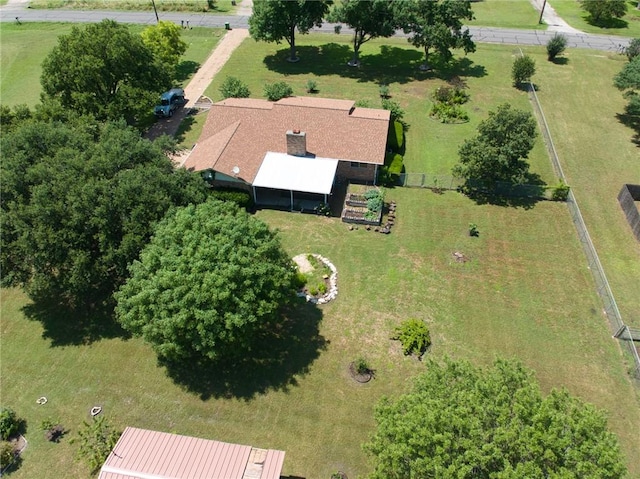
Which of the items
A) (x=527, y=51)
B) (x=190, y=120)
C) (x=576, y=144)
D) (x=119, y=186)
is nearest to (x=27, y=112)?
(x=190, y=120)

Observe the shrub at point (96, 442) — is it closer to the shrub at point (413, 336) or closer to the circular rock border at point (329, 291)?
the circular rock border at point (329, 291)

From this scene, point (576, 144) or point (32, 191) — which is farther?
point (576, 144)

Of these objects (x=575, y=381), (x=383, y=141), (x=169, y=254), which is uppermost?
(x=169, y=254)

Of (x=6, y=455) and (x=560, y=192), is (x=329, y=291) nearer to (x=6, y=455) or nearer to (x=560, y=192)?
(x=6, y=455)

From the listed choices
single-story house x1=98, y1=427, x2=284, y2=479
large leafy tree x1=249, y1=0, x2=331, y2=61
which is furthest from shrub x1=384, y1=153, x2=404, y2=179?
single-story house x1=98, y1=427, x2=284, y2=479

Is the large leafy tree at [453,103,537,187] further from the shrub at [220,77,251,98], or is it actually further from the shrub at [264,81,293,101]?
the shrub at [220,77,251,98]

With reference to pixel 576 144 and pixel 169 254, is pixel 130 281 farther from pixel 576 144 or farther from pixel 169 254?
pixel 576 144

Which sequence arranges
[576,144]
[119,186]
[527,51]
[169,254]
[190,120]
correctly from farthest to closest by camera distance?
[527,51] < [190,120] < [576,144] < [119,186] < [169,254]

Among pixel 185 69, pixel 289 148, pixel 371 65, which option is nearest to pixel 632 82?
pixel 371 65
